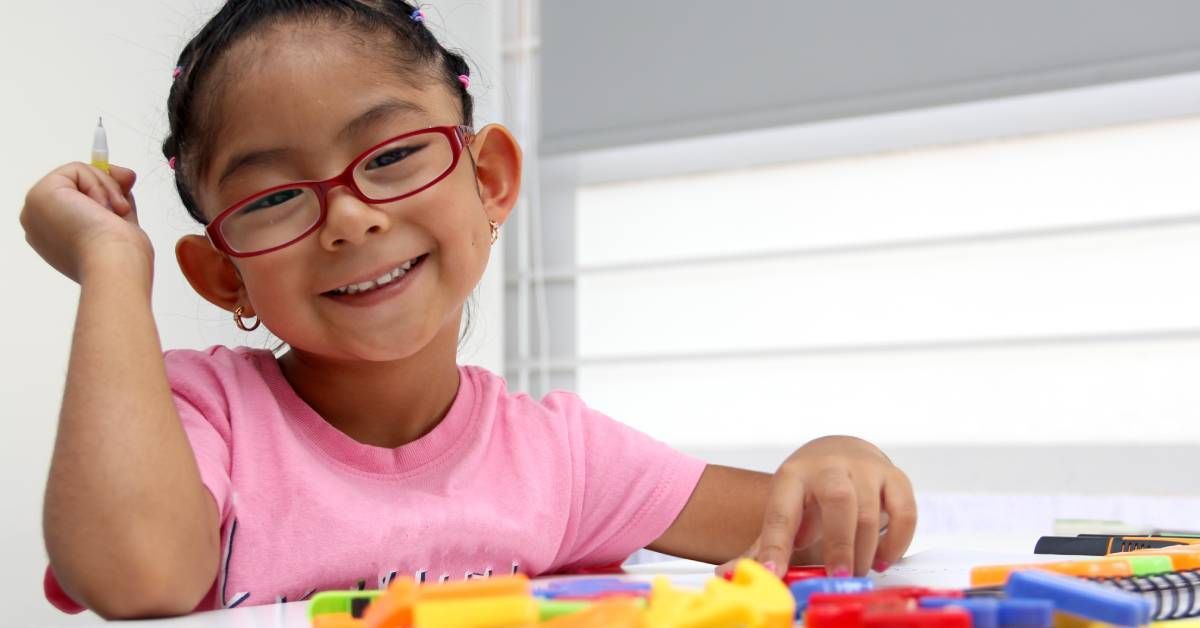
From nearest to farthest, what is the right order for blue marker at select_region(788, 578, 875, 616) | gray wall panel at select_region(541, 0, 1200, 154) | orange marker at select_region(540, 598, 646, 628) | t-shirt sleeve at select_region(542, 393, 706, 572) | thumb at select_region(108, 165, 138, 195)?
orange marker at select_region(540, 598, 646, 628) < blue marker at select_region(788, 578, 875, 616) < thumb at select_region(108, 165, 138, 195) < t-shirt sleeve at select_region(542, 393, 706, 572) < gray wall panel at select_region(541, 0, 1200, 154)

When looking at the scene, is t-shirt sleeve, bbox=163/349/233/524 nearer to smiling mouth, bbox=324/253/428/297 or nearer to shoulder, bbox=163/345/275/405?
shoulder, bbox=163/345/275/405

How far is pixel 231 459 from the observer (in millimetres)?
758

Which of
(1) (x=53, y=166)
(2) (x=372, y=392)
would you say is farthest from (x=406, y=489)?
(1) (x=53, y=166)

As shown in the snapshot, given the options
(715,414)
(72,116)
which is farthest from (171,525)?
(715,414)

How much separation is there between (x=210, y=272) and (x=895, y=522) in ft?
1.84

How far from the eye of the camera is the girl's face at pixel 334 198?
2.42ft

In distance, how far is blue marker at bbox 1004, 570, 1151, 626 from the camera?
0.36 meters

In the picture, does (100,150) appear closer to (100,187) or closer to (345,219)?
(100,187)

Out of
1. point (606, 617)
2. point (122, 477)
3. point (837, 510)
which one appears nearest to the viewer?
point (606, 617)

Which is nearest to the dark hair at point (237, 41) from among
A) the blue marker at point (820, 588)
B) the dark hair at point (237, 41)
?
the dark hair at point (237, 41)

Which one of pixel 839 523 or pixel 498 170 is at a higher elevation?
pixel 498 170

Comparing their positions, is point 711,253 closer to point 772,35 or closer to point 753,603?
point 772,35

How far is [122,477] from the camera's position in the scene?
597 mm

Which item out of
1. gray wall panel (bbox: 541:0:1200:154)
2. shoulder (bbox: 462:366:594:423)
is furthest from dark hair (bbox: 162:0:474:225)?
gray wall panel (bbox: 541:0:1200:154)
